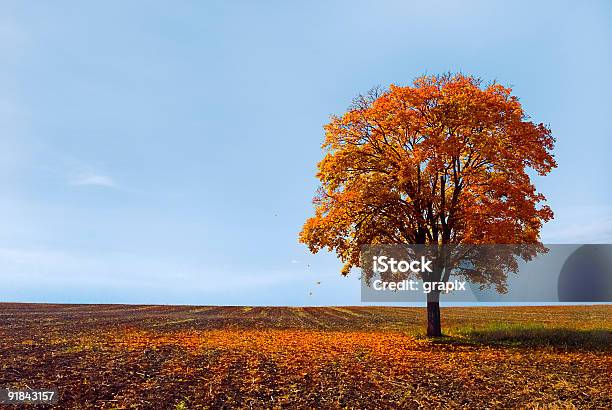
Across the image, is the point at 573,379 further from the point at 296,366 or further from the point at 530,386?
the point at 296,366

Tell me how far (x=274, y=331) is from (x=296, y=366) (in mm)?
16865

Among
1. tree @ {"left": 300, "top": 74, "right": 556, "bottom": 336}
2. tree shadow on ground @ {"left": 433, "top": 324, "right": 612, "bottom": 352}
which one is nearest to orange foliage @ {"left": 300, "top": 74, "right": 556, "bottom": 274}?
tree @ {"left": 300, "top": 74, "right": 556, "bottom": 336}

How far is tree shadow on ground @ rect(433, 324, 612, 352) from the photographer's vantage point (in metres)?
29.0

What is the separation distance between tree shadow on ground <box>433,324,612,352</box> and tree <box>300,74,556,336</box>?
2.71 metres

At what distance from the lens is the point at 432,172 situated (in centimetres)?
3009

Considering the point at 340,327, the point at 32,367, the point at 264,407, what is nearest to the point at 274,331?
the point at 340,327

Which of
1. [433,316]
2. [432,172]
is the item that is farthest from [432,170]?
[433,316]

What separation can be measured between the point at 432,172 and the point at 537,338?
12602 millimetres

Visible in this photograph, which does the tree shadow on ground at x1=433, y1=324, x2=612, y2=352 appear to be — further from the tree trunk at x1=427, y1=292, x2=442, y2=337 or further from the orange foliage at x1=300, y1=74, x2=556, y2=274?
the orange foliage at x1=300, y1=74, x2=556, y2=274

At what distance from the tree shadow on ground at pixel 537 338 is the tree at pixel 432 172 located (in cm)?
271

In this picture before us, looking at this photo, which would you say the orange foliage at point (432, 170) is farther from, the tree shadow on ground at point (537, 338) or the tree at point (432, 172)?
the tree shadow on ground at point (537, 338)

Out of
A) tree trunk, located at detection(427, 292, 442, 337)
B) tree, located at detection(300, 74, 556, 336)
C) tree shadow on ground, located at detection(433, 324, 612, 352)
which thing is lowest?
tree shadow on ground, located at detection(433, 324, 612, 352)

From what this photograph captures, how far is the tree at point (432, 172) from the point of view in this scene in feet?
98.7

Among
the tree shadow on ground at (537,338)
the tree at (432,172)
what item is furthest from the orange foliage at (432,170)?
the tree shadow on ground at (537,338)
